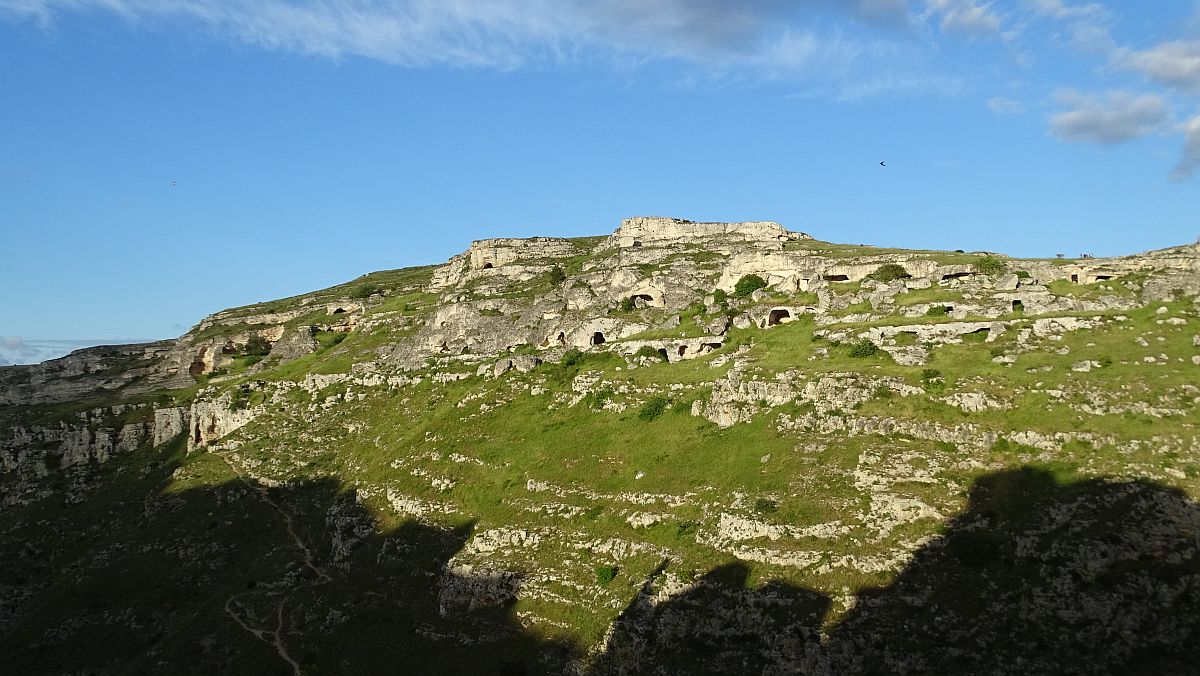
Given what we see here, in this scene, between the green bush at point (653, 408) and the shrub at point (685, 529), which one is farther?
the green bush at point (653, 408)

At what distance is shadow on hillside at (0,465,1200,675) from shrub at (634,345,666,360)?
25.4m

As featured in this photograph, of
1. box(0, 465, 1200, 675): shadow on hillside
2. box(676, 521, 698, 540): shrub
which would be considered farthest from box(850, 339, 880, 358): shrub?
box(676, 521, 698, 540): shrub

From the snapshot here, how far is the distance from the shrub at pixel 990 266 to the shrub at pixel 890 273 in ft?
20.4

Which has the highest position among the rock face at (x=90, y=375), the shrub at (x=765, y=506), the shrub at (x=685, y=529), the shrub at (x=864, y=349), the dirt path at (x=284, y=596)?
the rock face at (x=90, y=375)

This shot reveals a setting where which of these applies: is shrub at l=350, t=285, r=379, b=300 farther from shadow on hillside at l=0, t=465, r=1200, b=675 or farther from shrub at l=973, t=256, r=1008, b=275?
shrub at l=973, t=256, r=1008, b=275

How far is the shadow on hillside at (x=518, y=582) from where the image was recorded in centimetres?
3120

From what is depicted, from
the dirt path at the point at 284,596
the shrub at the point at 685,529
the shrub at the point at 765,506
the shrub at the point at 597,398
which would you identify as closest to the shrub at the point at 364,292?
the dirt path at the point at 284,596

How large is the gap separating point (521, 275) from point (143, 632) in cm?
6485

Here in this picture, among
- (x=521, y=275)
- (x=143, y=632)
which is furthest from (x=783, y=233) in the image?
(x=143, y=632)

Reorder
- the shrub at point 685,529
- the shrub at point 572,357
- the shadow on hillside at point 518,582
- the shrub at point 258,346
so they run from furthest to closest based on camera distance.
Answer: the shrub at point 258,346 → the shrub at point 572,357 → the shrub at point 685,529 → the shadow on hillside at point 518,582

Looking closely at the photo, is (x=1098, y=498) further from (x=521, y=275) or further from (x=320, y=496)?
(x=521, y=275)

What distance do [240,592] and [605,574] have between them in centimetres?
3097

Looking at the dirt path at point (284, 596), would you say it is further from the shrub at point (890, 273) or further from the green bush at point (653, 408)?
the shrub at point (890, 273)

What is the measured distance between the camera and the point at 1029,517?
35531 mm
